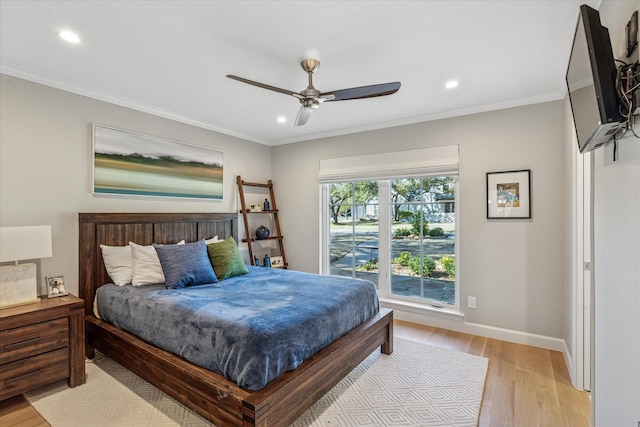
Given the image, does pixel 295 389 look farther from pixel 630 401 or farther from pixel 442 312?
pixel 442 312

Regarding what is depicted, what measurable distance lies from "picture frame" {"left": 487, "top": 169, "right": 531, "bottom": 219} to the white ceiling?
29.7 inches

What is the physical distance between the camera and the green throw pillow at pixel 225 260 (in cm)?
331

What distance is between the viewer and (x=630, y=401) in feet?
4.19

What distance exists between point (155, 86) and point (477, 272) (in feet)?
12.7

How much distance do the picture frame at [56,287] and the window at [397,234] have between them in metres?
3.11

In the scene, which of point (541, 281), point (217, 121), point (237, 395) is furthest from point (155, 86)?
point (541, 281)

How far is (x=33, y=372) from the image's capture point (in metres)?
2.23

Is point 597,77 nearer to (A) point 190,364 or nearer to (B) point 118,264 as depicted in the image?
(A) point 190,364

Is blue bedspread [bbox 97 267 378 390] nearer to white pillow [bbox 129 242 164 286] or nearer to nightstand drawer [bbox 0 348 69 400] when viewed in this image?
white pillow [bbox 129 242 164 286]

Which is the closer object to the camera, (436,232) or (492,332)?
(492,332)

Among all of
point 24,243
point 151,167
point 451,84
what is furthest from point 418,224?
point 24,243

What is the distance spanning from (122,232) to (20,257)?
0.93 meters

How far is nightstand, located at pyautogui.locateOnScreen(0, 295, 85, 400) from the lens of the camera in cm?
213

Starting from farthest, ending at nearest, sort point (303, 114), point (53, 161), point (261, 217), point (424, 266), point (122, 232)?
point (261, 217), point (424, 266), point (122, 232), point (53, 161), point (303, 114)
